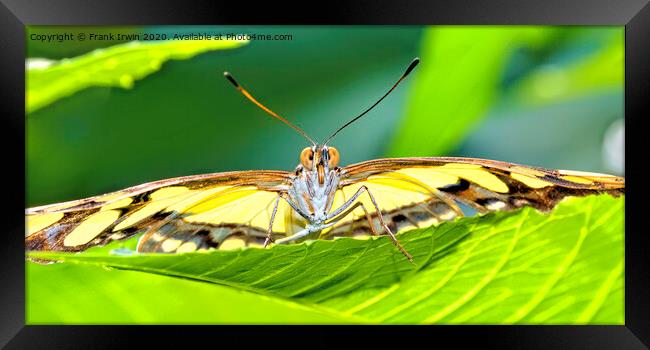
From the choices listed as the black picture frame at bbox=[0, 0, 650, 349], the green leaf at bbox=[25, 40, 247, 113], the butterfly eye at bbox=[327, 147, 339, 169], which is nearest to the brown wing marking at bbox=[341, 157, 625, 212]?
the butterfly eye at bbox=[327, 147, 339, 169]

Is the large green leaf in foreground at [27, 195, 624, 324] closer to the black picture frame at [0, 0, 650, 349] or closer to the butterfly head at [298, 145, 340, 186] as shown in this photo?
the black picture frame at [0, 0, 650, 349]

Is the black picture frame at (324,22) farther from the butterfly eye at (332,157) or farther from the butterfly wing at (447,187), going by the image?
the butterfly eye at (332,157)

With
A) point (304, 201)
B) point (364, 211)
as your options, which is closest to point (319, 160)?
point (304, 201)

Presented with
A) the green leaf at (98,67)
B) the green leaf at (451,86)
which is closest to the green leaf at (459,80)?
the green leaf at (451,86)

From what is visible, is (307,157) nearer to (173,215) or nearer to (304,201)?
(304,201)

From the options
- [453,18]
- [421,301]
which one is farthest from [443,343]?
[453,18]
